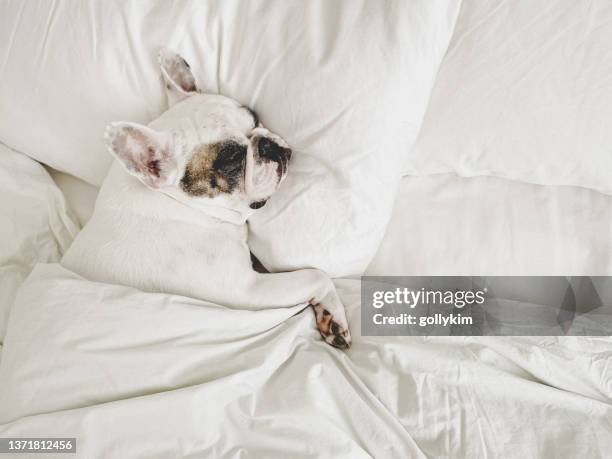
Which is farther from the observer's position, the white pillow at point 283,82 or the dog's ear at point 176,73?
the dog's ear at point 176,73

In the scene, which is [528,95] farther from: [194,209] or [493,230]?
[194,209]

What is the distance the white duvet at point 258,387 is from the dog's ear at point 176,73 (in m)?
0.48

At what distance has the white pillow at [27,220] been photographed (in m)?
1.23

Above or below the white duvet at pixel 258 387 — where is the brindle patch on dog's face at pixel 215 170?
above

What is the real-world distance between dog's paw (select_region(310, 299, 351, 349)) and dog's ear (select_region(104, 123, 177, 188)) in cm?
46

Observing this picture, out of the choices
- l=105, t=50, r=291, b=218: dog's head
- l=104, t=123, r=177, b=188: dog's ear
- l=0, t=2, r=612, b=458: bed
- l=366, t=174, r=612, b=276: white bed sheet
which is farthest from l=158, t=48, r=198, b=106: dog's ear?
l=366, t=174, r=612, b=276: white bed sheet

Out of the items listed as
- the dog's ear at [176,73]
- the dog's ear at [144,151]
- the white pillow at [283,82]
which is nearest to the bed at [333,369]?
the white pillow at [283,82]

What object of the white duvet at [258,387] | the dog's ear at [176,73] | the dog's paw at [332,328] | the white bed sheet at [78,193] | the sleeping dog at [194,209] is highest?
the dog's ear at [176,73]

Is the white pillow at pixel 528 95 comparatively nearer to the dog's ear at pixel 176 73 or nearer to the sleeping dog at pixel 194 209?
the sleeping dog at pixel 194 209

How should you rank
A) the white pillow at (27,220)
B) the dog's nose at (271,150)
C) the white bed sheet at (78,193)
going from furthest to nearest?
the white bed sheet at (78,193) < the white pillow at (27,220) < the dog's nose at (271,150)

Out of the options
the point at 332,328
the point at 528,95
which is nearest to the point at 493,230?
the point at 528,95

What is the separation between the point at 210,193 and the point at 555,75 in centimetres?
79

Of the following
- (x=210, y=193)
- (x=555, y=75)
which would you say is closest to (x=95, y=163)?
(x=210, y=193)

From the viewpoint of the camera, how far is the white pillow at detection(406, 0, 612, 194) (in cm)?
96
